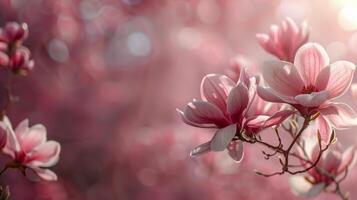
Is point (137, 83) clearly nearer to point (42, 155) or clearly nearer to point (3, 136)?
point (42, 155)

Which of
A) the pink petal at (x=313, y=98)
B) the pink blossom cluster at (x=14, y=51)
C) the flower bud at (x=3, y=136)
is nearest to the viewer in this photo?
the pink petal at (x=313, y=98)

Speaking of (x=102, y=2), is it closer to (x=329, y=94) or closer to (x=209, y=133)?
(x=209, y=133)

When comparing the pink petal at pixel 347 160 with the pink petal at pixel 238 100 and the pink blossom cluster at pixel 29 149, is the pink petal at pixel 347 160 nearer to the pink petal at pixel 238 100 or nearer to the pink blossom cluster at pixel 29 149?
the pink petal at pixel 238 100

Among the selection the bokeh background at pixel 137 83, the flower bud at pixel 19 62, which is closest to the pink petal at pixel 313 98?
the flower bud at pixel 19 62

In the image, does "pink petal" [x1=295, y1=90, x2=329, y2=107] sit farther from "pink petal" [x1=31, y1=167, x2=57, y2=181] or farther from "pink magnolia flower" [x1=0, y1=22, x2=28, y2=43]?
"pink magnolia flower" [x1=0, y1=22, x2=28, y2=43]

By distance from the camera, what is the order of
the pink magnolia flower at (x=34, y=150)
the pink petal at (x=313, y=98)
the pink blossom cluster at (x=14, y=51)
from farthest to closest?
the pink blossom cluster at (x=14, y=51), the pink magnolia flower at (x=34, y=150), the pink petal at (x=313, y=98)

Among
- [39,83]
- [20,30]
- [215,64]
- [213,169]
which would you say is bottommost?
[215,64]

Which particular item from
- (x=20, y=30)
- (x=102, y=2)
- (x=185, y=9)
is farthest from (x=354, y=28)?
(x=20, y=30)
